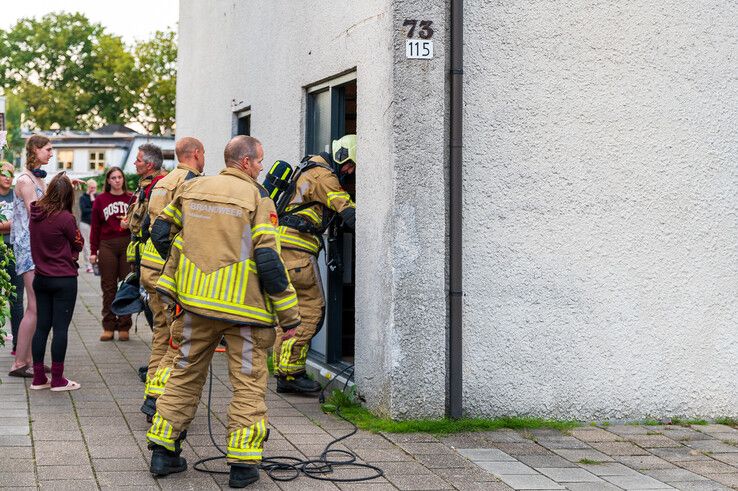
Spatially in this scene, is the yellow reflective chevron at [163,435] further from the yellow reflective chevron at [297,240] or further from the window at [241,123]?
the window at [241,123]

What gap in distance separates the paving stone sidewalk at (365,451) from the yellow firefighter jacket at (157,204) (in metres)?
1.01

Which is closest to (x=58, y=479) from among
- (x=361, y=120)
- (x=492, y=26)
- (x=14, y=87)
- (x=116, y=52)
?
(x=361, y=120)

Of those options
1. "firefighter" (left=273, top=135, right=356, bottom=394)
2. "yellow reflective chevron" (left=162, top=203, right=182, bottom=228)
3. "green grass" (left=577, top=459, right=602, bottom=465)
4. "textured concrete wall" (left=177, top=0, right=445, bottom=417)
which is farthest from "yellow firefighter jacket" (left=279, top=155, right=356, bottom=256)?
"green grass" (left=577, top=459, right=602, bottom=465)

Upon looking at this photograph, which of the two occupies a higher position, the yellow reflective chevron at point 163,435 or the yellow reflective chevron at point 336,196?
the yellow reflective chevron at point 336,196

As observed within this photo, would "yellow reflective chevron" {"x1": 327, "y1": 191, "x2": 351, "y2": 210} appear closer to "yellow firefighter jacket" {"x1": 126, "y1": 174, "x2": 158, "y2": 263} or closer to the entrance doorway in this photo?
the entrance doorway

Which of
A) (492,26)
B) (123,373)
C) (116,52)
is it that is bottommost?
(123,373)

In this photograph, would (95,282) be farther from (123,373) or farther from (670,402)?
(670,402)

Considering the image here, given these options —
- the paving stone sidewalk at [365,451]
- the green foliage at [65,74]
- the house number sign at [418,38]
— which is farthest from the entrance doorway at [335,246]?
the green foliage at [65,74]

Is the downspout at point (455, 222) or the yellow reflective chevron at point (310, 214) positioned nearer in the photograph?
the downspout at point (455, 222)

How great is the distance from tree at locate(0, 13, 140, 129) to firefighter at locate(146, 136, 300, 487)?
75.6 meters

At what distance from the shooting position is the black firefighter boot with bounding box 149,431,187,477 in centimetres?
610

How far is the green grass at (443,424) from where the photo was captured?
7484mm

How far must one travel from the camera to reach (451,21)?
24.9 ft

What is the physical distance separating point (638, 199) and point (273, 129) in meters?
4.29
